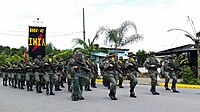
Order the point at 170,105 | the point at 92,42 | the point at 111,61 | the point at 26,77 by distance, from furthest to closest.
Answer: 1. the point at 92,42
2. the point at 26,77
3. the point at 111,61
4. the point at 170,105

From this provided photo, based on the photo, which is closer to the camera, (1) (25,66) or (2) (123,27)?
(1) (25,66)

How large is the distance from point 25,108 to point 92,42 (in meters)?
21.2

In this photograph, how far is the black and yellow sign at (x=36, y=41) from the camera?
2956 centimetres

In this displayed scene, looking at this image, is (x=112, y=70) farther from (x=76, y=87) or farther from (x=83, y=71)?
(x=76, y=87)

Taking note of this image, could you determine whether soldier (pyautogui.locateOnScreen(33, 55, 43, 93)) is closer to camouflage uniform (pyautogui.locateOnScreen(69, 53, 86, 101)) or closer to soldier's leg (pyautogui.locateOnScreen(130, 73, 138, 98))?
camouflage uniform (pyautogui.locateOnScreen(69, 53, 86, 101))

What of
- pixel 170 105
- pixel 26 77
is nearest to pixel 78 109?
pixel 170 105

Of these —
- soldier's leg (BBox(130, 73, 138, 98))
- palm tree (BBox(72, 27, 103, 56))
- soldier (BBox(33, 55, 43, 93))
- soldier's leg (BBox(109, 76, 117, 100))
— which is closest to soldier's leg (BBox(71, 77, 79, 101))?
soldier's leg (BBox(109, 76, 117, 100))

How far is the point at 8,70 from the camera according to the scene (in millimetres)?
20359

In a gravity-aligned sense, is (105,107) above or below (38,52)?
below

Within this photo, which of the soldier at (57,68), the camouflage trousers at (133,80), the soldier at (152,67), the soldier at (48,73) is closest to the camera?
the camouflage trousers at (133,80)

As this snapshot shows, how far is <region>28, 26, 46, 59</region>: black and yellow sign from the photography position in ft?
97.0

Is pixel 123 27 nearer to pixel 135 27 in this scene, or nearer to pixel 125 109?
pixel 135 27

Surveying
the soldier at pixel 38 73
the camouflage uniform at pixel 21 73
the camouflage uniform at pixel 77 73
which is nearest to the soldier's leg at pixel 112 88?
the camouflage uniform at pixel 77 73

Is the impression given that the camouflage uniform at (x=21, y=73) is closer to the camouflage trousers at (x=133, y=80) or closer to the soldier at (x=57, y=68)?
the soldier at (x=57, y=68)
